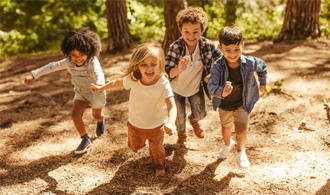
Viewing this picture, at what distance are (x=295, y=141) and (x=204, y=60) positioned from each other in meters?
1.70

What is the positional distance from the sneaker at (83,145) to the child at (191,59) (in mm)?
1351

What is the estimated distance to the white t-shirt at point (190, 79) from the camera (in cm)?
446

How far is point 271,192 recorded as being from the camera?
3.92 meters

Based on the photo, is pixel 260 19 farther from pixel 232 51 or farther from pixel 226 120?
pixel 232 51

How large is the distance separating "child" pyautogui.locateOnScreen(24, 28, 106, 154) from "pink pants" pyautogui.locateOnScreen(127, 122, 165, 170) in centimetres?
77

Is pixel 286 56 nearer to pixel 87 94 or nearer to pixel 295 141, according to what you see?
pixel 295 141

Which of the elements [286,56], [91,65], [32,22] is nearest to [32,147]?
[91,65]

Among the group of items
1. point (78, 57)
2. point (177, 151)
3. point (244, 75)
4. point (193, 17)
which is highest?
point (193, 17)

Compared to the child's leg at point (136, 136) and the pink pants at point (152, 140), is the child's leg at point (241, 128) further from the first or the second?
the child's leg at point (136, 136)

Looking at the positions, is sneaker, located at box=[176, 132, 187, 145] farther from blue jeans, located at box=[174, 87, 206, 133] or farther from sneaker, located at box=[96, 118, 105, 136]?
sneaker, located at box=[96, 118, 105, 136]

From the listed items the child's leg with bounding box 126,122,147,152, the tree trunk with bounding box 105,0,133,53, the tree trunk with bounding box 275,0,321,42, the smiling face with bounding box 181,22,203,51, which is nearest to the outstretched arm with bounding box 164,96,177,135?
the child's leg with bounding box 126,122,147,152

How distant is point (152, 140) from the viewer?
166 inches

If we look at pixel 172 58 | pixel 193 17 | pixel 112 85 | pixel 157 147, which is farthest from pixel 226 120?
pixel 112 85

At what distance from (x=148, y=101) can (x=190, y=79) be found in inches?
29.6
